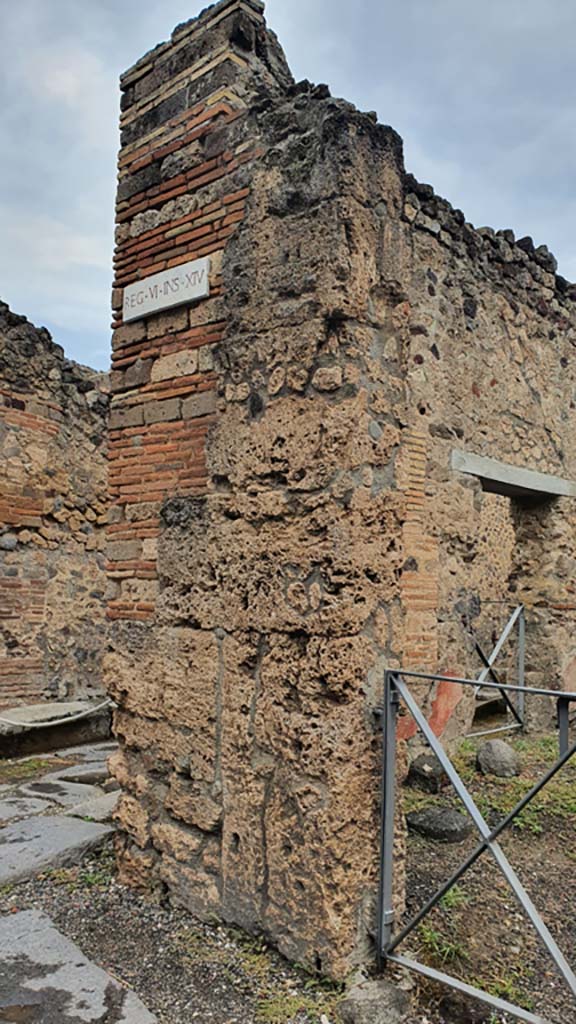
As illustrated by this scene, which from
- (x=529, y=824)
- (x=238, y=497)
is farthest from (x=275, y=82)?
(x=529, y=824)

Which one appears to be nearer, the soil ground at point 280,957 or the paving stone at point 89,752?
the soil ground at point 280,957

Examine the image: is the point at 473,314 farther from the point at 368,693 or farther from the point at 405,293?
the point at 368,693

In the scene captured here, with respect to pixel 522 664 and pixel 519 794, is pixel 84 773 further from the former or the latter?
pixel 522 664

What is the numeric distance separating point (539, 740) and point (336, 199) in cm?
556

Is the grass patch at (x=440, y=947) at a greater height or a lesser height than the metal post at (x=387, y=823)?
lesser

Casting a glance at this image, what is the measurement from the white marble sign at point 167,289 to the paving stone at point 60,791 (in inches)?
119

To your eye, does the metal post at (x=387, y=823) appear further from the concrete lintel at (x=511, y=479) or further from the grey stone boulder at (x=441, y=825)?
the concrete lintel at (x=511, y=479)

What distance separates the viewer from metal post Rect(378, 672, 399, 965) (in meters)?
2.59

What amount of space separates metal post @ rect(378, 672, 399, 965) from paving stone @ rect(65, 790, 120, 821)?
6.40 ft

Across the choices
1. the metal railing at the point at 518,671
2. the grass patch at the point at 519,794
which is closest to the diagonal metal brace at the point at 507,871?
the grass patch at the point at 519,794

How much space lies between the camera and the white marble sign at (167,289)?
325 cm

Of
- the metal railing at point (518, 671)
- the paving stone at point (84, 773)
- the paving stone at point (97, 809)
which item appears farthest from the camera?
the metal railing at point (518, 671)

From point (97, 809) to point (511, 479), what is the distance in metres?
4.49

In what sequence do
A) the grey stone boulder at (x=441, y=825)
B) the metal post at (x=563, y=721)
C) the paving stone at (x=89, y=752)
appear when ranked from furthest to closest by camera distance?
the paving stone at (x=89, y=752) → the grey stone boulder at (x=441, y=825) → the metal post at (x=563, y=721)
